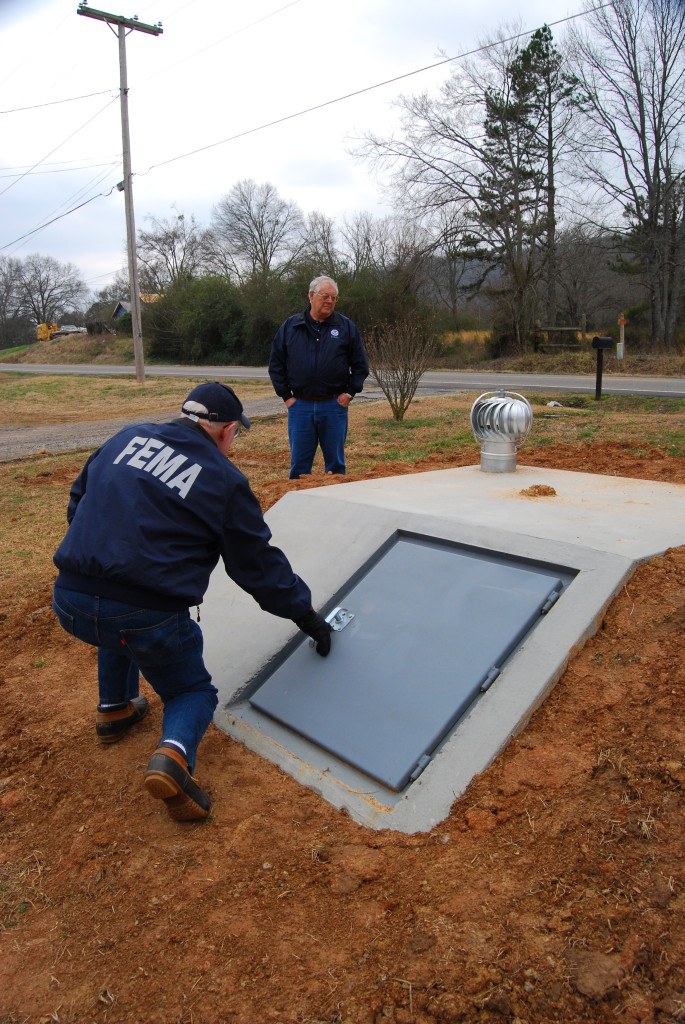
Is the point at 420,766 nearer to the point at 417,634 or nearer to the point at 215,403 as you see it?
the point at 417,634

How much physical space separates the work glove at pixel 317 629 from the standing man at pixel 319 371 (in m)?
2.80

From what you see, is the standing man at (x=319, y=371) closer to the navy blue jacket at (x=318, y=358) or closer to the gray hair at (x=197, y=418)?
the navy blue jacket at (x=318, y=358)

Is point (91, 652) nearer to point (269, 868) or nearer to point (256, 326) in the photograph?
point (269, 868)

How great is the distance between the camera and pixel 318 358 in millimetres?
5625

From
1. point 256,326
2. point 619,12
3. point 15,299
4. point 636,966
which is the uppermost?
point 619,12

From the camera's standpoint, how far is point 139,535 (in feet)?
8.23

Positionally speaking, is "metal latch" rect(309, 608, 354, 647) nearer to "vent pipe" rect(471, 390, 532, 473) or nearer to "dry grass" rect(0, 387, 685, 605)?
"vent pipe" rect(471, 390, 532, 473)

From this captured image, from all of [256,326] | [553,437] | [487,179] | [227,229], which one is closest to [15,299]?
[227,229]

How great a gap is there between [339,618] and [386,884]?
125 centimetres

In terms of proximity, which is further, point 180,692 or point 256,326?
point 256,326

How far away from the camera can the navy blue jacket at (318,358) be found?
5.64 m

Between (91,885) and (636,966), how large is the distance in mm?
1589

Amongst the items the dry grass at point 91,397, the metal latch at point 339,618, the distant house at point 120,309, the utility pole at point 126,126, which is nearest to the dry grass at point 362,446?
the dry grass at point 91,397

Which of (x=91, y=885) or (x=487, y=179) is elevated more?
(x=487, y=179)
